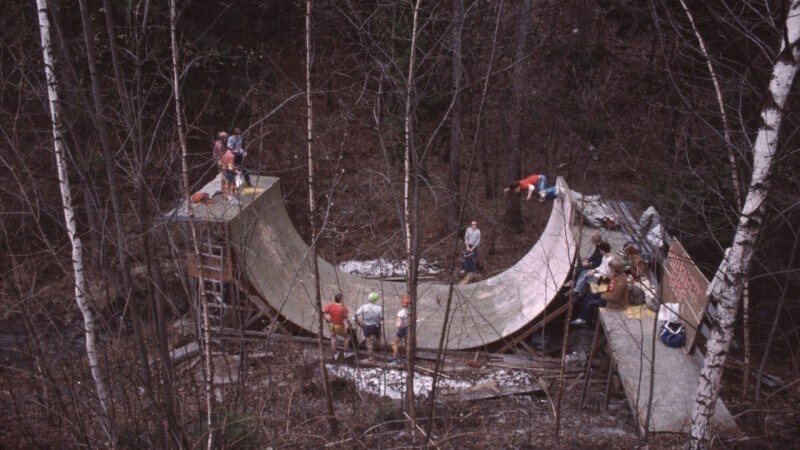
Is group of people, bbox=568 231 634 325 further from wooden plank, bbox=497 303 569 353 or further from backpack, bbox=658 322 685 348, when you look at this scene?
backpack, bbox=658 322 685 348

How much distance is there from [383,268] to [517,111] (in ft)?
14.9

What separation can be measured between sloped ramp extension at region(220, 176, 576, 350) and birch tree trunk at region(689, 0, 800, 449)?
3.77m

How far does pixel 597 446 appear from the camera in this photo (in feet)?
22.4

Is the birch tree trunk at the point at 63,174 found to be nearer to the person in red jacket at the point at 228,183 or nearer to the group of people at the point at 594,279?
the person in red jacket at the point at 228,183

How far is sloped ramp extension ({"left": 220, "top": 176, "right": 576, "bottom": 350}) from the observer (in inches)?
398

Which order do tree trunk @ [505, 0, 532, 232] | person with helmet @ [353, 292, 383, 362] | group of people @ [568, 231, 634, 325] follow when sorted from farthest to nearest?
tree trunk @ [505, 0, 532, 232]
person with helmet @ [353, 292, 383, 362]
group of people @ [568, 231, 634, 325]

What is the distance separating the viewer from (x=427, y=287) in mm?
11891

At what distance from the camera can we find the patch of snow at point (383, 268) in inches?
531

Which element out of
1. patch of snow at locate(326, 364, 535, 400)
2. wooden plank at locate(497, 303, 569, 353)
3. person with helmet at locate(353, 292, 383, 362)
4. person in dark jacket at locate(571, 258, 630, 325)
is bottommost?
patch of snow at locate(326, 364, 535, 400)

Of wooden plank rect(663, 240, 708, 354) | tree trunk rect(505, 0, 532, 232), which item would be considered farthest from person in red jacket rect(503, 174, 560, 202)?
wooden plank rect(663, 240, 708, 354)

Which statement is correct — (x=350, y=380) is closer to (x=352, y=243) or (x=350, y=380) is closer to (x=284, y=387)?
(x=284, y=387)

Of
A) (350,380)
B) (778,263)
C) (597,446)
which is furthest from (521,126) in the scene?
(597,446)

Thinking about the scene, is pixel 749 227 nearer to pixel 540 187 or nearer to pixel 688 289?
pixel 688 289

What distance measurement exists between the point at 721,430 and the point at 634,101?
11.5m
